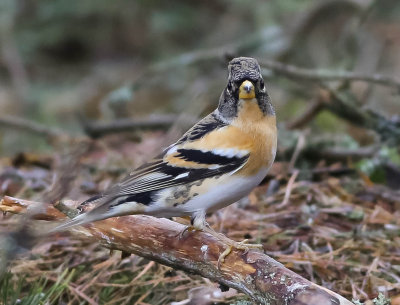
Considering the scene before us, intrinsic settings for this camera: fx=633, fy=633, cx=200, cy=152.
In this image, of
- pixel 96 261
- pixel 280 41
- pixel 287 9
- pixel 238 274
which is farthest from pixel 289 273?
pixel 287 9

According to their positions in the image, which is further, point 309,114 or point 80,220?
point 309,114

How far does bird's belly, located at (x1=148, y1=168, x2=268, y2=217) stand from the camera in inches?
102

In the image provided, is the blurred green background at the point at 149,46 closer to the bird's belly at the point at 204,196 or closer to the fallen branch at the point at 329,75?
the fallen branch at the point at 329,75

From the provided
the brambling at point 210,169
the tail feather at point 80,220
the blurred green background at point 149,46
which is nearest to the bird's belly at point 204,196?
the brambling at point 210,169

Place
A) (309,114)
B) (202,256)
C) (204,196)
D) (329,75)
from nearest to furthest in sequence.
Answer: (202,256) < (204,196) < (329,75) < (309,114)

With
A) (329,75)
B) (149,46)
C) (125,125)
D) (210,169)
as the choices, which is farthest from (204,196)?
(149,46)

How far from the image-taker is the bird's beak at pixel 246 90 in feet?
8.84

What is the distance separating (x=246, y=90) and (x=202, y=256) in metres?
0.73

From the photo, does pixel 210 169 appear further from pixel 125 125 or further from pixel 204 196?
pixel 125 125

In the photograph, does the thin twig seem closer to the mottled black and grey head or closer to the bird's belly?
the mottled black and grey head

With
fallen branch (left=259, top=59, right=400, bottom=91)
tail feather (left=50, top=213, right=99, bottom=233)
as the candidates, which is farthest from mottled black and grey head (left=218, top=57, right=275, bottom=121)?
fallen branch (left=259, top=59, right=400, bottom=91)

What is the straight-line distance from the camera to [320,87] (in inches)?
193

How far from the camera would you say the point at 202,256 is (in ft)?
8.10

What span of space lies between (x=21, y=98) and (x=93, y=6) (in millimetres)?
1782
